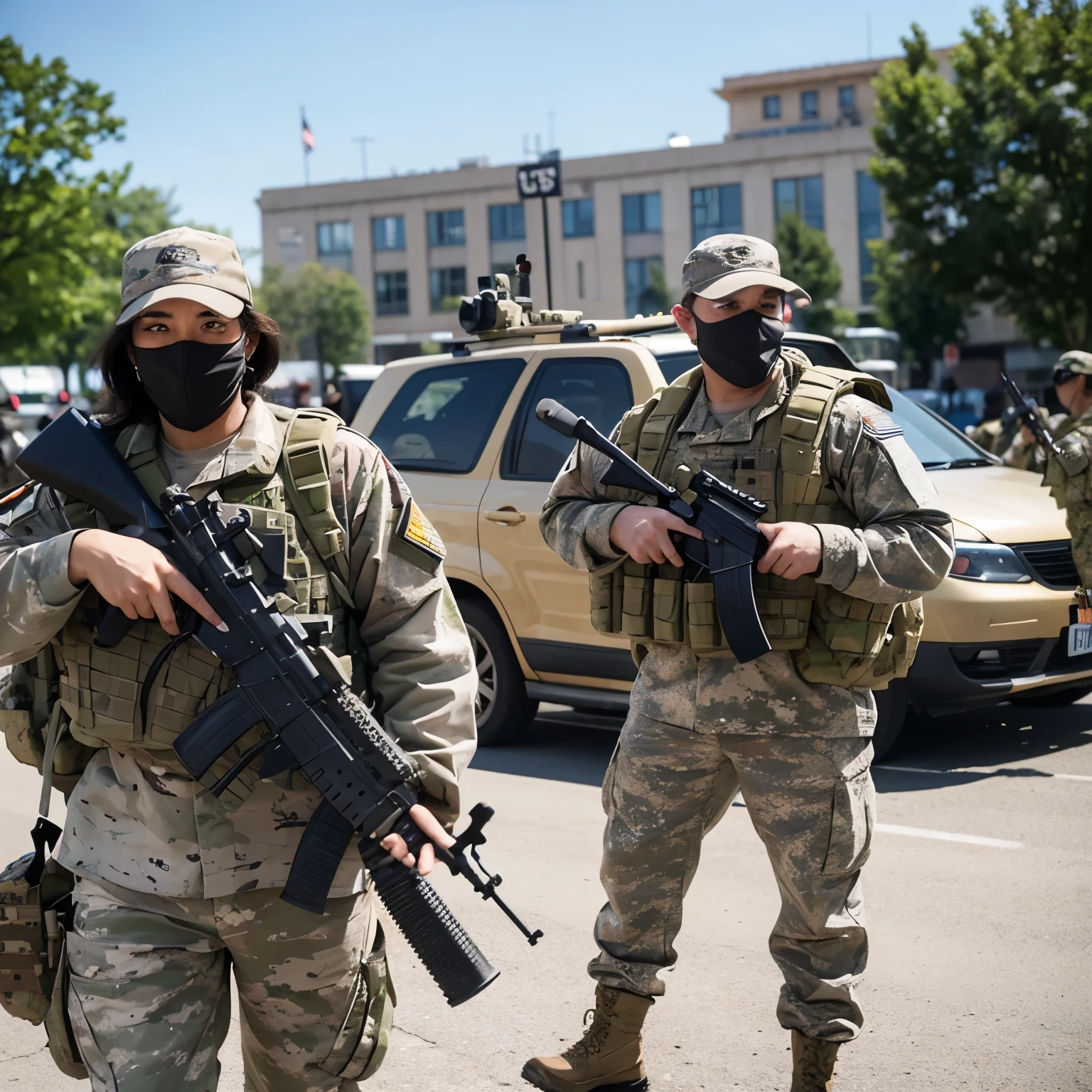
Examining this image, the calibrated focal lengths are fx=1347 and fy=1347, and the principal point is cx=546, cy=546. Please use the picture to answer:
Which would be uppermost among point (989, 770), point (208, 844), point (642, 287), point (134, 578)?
point (642, 287)

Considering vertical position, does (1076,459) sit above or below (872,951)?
above

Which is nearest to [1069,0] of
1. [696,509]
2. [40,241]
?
[40,241]

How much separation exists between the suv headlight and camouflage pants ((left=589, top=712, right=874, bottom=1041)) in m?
3.02

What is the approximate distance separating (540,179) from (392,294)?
64.8 meters

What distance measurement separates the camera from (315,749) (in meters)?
2.34

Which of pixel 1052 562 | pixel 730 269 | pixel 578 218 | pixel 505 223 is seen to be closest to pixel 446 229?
pixel 505 223

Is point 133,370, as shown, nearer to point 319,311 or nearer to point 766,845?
point 766,845

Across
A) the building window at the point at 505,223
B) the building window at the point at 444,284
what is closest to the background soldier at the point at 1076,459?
the building window at the point at 505,223

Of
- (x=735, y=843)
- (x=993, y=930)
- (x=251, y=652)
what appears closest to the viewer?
(x=251, y=652)

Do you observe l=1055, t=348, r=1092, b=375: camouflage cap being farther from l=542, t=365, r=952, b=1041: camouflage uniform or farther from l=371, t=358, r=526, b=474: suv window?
l=542, t=365, r=952, b=1041: camouflage uniform

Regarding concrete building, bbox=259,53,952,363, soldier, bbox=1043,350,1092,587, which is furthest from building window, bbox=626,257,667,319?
soldier, bbox=1043,350,1092,587

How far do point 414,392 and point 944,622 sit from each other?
3.07 meters

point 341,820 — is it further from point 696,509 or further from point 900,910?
point 900,910

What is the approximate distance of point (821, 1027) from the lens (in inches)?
125
